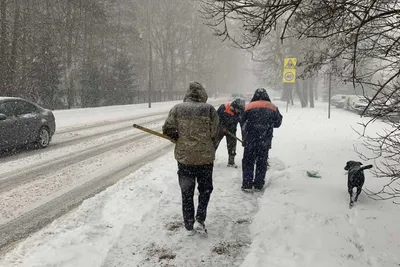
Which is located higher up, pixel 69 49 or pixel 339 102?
pixel 69 49

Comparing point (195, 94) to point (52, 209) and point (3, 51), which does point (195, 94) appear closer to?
point (52, 209)

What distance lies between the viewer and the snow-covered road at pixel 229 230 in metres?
4.04

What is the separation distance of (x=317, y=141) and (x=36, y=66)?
1870cm

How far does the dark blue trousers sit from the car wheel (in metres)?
7.03

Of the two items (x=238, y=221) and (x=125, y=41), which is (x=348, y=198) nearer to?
(x=238, y=221)

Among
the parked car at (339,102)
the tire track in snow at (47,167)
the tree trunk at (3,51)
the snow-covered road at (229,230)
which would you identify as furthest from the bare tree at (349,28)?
the parked car at (339,102)

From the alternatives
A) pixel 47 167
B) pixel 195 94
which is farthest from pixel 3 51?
pixel 195 94

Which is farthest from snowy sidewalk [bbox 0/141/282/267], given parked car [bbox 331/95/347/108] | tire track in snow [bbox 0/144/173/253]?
parked car [bbox 331/95/347/108]

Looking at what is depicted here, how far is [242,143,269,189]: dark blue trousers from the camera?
636 centimetres

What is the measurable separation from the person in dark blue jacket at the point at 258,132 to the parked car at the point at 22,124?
21.5 feet

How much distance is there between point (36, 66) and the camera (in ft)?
76.5

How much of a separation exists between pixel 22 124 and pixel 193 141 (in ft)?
24.3

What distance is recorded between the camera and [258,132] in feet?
20.6

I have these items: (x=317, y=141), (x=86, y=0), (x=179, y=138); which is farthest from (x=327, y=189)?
(x=86, y=0)
